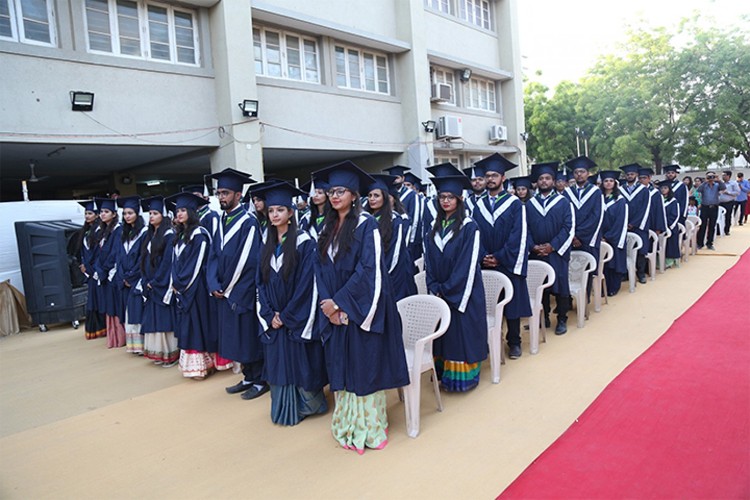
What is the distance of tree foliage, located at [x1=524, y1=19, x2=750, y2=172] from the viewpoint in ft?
59.3

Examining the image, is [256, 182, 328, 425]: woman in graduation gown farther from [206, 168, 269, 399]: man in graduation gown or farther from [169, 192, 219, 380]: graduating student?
[169, 192, 219, 380]: graduating student

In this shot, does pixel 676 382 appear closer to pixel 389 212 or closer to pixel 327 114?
pixel 389 212

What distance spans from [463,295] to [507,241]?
1.17 metres

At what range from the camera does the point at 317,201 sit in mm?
4664

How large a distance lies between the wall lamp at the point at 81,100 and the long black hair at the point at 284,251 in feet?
21.4

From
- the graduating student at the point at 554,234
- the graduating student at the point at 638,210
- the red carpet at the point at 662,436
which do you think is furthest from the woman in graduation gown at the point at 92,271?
the graduating student at the point at 638,210

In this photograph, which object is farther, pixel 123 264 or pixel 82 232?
pixel 82 232

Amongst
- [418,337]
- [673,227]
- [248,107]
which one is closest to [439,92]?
[248,107]

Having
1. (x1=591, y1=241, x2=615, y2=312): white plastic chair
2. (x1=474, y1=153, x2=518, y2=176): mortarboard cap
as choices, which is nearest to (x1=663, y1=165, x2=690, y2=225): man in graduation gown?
(x1=591, y1=241, x2=615, y2=312): white plastic chair

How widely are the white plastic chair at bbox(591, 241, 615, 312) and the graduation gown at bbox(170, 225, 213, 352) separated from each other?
4.36 m

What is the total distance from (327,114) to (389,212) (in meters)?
8.15

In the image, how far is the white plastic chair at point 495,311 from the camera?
3.98m

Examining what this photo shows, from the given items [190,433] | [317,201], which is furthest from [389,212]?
[190,433]

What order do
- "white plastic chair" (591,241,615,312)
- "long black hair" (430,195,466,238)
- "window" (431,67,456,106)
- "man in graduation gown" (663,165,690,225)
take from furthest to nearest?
"window" (431,67,456,106), "man in graduation gown" (663,165,690,225), "white plastic chair" (591,241,615,312), "long black hair" (430,195,466,238)
